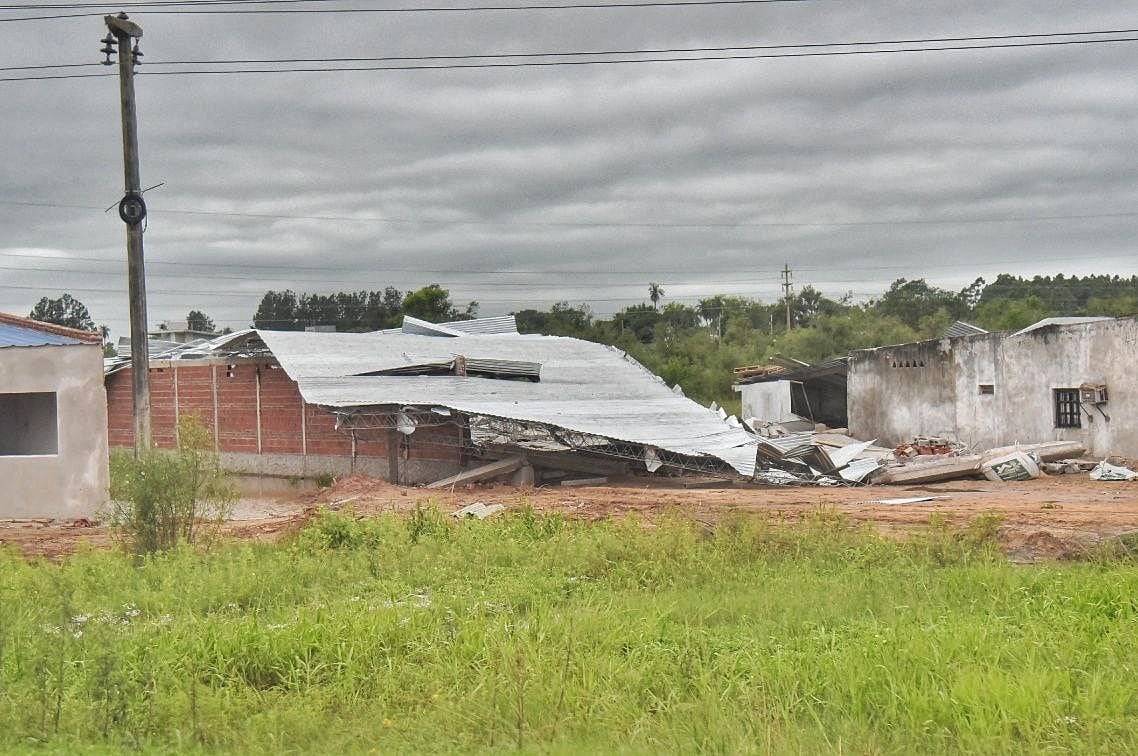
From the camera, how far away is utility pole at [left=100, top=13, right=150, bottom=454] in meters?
16.6

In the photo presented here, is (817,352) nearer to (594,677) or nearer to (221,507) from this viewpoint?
(221,507)

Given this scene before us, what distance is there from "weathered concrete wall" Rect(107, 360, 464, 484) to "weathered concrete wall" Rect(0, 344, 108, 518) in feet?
20.8

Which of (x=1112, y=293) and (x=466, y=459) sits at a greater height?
(x=1112, y=293)

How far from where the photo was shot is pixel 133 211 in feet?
→ 54.7

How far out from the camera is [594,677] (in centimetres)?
701

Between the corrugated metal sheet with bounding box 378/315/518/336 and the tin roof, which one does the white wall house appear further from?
the corrugated metal sheet with bounding box 378/315/518/336

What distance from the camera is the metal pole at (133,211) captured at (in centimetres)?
Answer: 1662

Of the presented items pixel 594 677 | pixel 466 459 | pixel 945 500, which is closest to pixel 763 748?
pixel 594 677

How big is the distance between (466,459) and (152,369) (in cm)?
997

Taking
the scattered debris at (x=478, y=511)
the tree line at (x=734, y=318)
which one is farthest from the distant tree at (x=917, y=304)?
the scattered debris at (x=478, y=511)

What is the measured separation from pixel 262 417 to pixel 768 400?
20657 millimetres

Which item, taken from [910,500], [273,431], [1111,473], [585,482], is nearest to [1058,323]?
[1111,473]

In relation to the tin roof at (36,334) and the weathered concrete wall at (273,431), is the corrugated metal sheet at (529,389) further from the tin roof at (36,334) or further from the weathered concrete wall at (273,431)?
the tin roof at (36,334)

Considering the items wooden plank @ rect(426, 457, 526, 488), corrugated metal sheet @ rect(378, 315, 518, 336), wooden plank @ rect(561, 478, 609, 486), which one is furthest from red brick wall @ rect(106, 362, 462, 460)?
corrugated metal sheet @ rect(378, 315, 518, 336)
